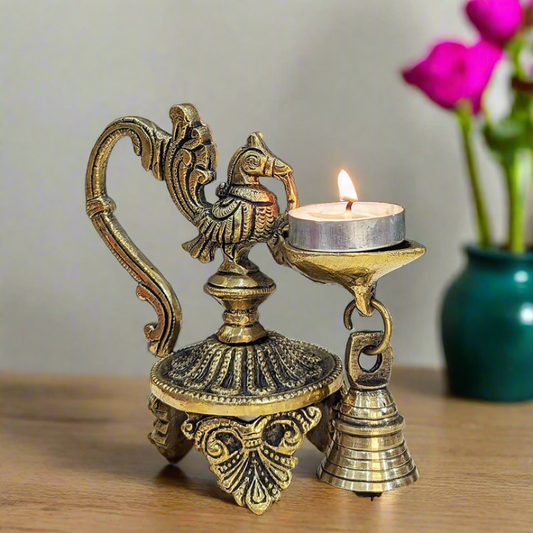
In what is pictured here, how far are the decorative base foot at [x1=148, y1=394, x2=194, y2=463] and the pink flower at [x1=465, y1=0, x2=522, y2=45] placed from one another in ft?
1.76

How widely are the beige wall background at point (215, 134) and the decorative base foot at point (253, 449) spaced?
59 centimetres

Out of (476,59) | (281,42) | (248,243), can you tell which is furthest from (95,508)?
(281,42)

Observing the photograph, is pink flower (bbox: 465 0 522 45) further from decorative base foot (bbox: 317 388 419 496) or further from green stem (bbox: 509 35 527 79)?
decorative base foot (bbox: 317 388 419 496)

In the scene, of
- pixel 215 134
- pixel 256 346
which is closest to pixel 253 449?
pixel 256 346

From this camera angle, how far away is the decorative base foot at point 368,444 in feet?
2.06

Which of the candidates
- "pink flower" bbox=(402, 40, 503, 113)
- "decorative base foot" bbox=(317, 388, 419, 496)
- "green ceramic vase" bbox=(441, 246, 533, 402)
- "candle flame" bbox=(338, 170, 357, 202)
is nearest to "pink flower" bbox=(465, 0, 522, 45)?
"pink flower" bbox=(402, 40, 503, 113)

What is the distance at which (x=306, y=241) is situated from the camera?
0.58 m

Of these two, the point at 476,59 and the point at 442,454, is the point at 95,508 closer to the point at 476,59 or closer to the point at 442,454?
the point at 442,454

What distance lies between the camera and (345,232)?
0.57 meters

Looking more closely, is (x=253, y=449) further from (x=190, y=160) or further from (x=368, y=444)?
(x=190, y=160)

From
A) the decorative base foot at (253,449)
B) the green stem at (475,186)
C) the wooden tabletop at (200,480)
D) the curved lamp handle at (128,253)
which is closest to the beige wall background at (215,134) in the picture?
the green stem at (475,186)

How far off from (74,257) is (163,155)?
0.60m

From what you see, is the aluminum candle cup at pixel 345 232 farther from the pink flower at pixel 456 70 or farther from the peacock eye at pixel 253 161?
the pink flower at pixel 456 70

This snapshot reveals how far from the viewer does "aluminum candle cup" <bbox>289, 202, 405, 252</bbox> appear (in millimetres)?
569
